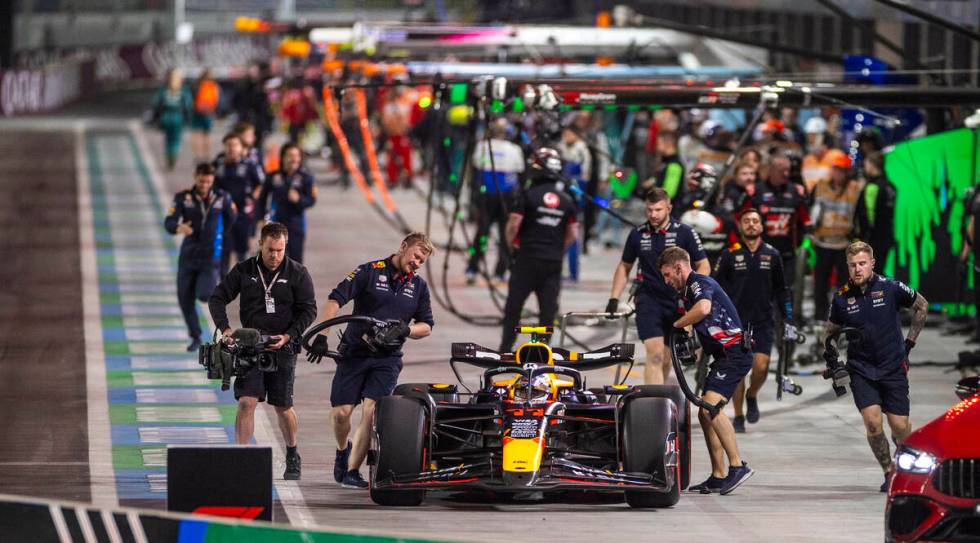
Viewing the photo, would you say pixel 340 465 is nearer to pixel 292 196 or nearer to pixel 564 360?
pixel 564 360

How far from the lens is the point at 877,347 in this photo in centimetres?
1323

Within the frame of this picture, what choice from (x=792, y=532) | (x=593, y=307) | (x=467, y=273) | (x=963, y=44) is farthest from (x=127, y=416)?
(x=963, y=44)

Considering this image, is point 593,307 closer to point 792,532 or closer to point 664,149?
point 664,149

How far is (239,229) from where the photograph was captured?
22578 mm

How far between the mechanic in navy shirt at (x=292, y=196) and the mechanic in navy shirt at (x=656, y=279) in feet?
21.3

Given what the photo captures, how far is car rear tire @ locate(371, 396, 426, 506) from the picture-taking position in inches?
480

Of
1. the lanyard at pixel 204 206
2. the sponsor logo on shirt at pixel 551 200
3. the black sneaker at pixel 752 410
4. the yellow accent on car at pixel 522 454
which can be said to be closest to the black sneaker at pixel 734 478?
the yellow accent on car at pixel 522 454

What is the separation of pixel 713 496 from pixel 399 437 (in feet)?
7.63

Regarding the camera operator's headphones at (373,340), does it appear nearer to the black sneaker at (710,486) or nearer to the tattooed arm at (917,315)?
the black sneaker at (710,486)

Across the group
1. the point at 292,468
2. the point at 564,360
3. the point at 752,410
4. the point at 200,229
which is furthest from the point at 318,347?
the point at 200,229

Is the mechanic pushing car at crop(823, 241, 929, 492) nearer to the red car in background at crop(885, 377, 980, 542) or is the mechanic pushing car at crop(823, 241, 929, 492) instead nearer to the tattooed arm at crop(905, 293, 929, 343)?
the tattooed arm at crop(905, 293, 929, 343)

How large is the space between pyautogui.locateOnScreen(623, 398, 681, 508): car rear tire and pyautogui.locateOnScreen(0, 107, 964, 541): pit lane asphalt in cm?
34

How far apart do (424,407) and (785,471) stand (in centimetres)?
314

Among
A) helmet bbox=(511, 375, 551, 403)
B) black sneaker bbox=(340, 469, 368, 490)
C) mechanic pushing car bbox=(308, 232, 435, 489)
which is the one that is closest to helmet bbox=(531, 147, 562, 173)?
mechanic pushing car bbox=(308, 232, 435, 489)
